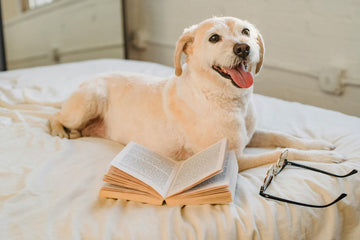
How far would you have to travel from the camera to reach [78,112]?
2092 mm

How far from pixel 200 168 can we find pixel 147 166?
0.23m

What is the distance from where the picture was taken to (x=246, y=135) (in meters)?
1.81

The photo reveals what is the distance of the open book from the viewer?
1332 millimetres

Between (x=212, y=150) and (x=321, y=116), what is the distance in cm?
103

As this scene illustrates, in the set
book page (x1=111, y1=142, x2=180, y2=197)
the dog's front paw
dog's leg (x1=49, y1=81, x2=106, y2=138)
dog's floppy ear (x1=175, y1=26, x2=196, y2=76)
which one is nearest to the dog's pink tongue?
dog's floppy ear (x1=175, y1=26, x2=196, y2=76)

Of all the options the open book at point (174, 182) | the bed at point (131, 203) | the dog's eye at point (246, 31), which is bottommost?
the bed at point (131, 203)

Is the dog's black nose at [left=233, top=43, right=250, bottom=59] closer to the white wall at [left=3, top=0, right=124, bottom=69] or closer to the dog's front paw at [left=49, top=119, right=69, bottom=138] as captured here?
the dog's front paw at [left=49, top=119, right=69, bottom=138]

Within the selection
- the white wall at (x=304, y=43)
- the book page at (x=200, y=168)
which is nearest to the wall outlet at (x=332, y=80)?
the white wall at (x=304, y=43)

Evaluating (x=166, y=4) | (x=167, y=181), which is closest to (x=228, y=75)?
(x=167, y=181)

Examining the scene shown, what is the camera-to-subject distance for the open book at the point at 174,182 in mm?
1332

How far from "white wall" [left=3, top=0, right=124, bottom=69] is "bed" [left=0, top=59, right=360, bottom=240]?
233cm

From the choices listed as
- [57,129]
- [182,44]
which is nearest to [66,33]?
[57,129]

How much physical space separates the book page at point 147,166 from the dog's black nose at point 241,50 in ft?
1.91

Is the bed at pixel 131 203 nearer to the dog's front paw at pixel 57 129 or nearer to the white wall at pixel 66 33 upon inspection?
Answer: the dog's front paw at pixel 57 129
